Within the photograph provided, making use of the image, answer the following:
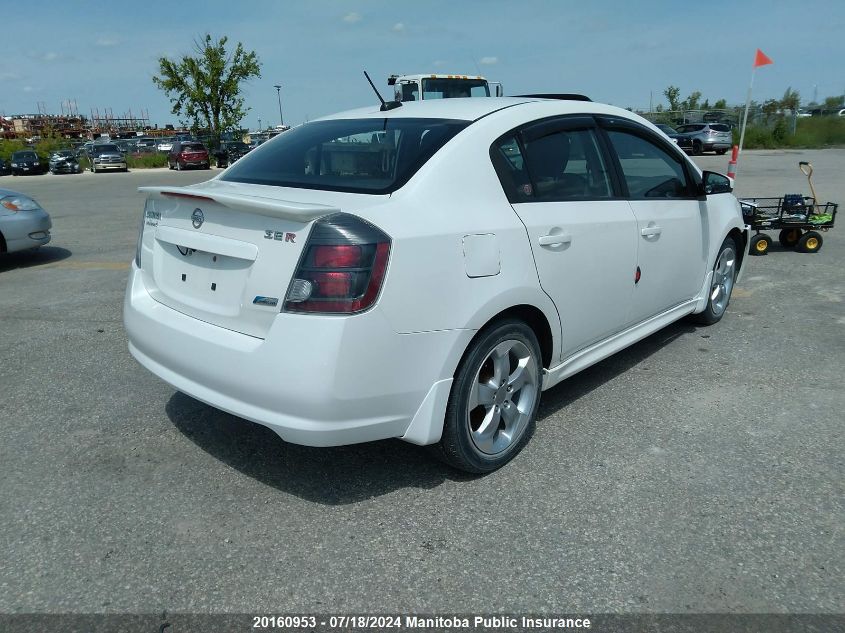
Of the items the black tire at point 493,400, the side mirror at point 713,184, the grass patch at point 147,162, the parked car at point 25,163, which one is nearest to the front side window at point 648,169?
the side mirror at point 713,184

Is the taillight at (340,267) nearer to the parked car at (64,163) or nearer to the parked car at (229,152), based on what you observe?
the parked car at (229,152)

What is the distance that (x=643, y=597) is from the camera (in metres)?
2.32

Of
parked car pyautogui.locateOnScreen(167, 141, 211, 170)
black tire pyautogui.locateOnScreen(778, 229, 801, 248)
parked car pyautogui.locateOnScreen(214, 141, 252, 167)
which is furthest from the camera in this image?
parked car pyautogui.locateOnScreen(214, 141, 252, 167)

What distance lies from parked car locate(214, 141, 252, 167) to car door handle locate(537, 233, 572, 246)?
35.4 meters

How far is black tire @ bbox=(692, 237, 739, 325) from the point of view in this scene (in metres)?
5.20

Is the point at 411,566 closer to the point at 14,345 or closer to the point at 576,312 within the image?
the point at 576,312

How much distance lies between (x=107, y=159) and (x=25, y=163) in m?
4.55

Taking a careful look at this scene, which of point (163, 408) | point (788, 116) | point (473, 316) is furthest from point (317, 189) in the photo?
point (788, 116)

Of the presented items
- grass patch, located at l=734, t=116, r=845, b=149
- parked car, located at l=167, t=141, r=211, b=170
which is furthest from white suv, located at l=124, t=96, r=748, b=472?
grass patch, located at l=734, t=116, r=845, b=149

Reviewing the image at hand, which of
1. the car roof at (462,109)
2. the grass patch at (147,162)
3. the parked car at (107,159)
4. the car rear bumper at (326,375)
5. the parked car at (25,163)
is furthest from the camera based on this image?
the grass patch at (147,162)

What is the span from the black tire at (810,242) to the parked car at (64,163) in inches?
1494

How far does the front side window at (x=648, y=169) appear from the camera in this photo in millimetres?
3913

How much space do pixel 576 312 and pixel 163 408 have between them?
2.39 meters

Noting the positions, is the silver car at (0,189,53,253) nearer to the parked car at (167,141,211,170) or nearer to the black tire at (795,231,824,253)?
the black tire at (795,231,824,253)
